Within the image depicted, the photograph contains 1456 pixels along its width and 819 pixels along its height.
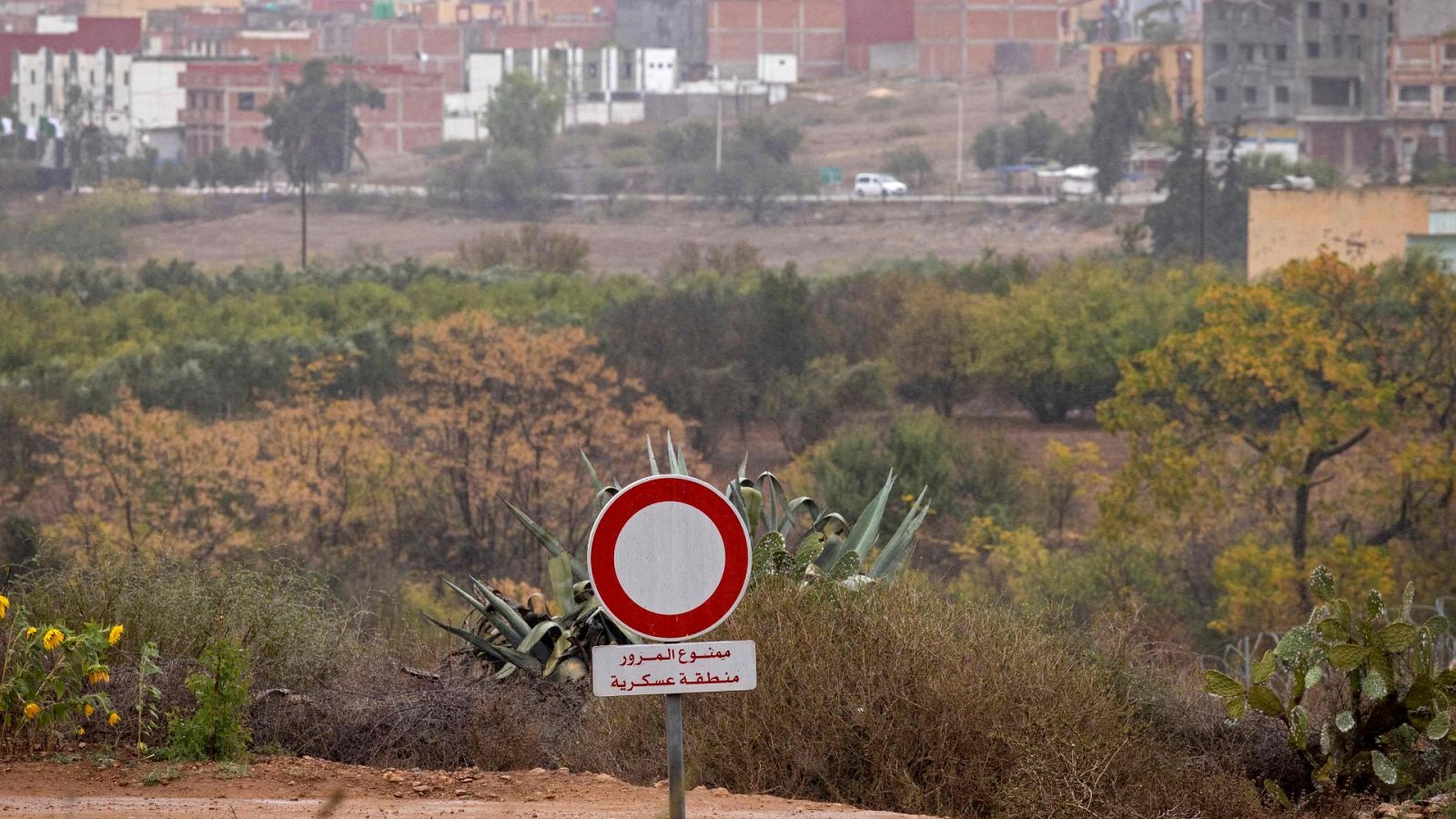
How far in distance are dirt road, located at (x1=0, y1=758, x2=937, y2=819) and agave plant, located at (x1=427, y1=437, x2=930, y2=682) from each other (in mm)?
1118

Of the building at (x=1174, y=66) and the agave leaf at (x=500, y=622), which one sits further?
the building at (x=1174, y=66)

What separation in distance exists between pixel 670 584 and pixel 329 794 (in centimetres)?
181

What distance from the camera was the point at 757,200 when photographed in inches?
3814

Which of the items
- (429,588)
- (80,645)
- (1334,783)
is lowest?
(429,588)

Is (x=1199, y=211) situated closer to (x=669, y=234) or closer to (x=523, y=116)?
(x=669, y=234)

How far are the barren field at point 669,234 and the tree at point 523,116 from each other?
16371 millimetres

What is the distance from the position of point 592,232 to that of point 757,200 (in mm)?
8904

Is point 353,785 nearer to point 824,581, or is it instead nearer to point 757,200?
point 824,581

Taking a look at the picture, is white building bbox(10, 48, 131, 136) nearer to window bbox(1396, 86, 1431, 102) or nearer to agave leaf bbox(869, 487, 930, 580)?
window bbox(1396, 86, 1431, 102)

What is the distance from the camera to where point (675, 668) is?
16.3 feet

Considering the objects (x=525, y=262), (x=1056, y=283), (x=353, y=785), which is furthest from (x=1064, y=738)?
(x=525, y=262)

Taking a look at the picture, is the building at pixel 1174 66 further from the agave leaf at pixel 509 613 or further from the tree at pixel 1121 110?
the agave leaf at pixel 509 613

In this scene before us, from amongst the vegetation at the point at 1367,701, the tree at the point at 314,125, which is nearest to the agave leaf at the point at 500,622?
the vegetation at the point at 1367,701

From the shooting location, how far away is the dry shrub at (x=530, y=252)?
75.6 m
